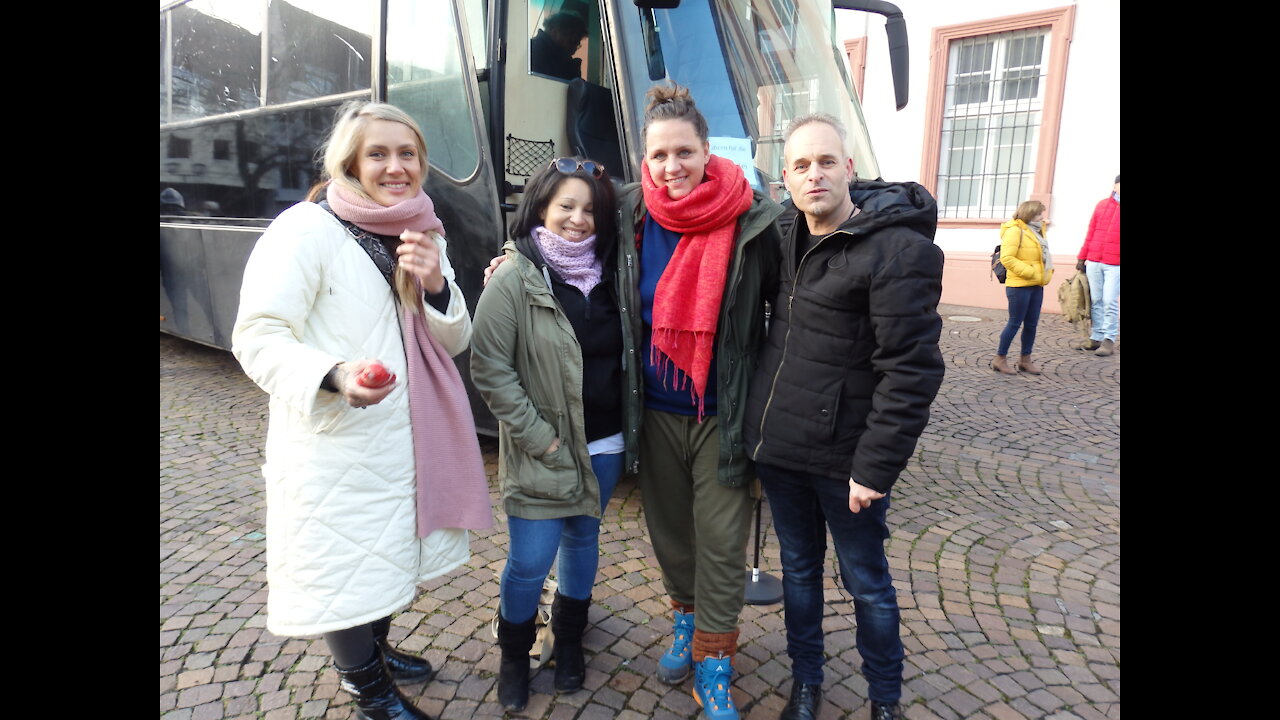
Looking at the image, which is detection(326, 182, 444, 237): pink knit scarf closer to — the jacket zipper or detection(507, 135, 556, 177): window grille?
the jacket zipper

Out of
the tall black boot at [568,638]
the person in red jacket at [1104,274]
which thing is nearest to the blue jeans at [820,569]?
the tall black boot at [568,638]

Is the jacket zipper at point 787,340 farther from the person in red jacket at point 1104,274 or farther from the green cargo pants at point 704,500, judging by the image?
the person in red jacket at point 1104,274

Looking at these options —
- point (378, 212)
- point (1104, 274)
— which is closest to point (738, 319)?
point (378, 212)

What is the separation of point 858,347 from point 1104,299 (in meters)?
8.37

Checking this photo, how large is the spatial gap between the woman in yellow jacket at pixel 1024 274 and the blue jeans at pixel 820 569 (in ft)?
20.3

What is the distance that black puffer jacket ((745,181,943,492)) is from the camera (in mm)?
1965

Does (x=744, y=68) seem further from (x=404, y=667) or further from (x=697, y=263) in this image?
(x=404, y=667)

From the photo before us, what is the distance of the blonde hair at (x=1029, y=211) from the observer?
7602 millimetres

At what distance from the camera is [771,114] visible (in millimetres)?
4164

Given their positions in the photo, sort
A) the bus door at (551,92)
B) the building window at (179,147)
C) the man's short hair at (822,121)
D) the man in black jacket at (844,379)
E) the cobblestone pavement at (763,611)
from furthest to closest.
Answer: the building window at (179,147), the bus door at (551,92), the cobblestone pavement at (763,611), the man's short hair at (822,121), the man in black jacket at (844,379)

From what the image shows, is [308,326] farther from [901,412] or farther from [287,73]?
[287,73]

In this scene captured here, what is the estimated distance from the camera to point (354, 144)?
2021 millimetres
